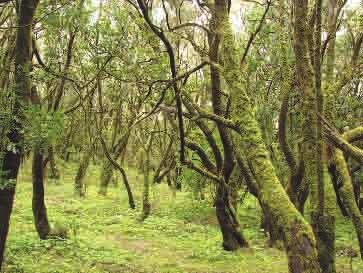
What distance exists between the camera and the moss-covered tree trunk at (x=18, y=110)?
6.40m

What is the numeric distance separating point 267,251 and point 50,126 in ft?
25.3

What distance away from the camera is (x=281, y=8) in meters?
9.79

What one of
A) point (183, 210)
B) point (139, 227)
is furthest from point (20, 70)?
point (183, 210)

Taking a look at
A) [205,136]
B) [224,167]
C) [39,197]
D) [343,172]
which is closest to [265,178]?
[343,172]

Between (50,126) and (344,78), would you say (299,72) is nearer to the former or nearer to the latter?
(344,78)

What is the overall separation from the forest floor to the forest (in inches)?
2.4

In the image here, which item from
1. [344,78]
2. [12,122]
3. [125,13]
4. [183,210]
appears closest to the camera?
[12,122]

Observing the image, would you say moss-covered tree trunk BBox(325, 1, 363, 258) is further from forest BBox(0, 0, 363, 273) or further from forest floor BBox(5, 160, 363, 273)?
forest floor BBox(5, 160, 363, 273)

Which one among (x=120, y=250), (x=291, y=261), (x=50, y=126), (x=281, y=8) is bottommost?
(x=120, y=250)

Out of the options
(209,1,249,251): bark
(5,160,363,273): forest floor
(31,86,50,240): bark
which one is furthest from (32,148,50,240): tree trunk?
(209,1,249,251): bark

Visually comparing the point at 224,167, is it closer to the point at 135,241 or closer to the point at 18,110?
the point at 135,241

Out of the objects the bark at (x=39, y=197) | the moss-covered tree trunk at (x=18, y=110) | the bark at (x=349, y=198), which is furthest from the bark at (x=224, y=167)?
the bark at (x=39, y=197)

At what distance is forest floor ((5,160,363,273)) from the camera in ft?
31.0

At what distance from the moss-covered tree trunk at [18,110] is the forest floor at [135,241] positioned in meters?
1.57
